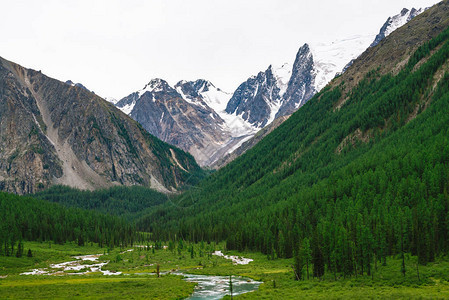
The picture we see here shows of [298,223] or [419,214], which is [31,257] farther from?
[419,214]

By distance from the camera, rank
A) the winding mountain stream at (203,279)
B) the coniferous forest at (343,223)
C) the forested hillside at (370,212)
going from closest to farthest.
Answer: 1. the winding mountain stream at (203,279)
2. the coniferous forest at (343,223)
3. the forested hillside at (370,212)

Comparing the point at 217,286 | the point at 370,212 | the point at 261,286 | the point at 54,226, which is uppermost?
the point at 370,212

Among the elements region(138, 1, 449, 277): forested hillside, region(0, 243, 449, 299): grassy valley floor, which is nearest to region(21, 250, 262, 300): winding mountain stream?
region(0, 243, 449, 299): grassy valley floor

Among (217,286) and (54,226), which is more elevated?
(54,226)

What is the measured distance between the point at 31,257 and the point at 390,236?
105m

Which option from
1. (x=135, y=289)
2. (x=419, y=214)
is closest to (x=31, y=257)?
(x=135, y=289)

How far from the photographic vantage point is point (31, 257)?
12212 cm

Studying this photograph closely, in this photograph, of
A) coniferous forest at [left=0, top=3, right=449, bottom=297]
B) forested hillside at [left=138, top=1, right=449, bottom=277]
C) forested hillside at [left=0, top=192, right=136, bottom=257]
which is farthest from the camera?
forested hillside at [left=0, top=192, right=136, bottom=257]

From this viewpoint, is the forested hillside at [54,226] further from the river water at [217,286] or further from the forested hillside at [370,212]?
the river water at [217,286]

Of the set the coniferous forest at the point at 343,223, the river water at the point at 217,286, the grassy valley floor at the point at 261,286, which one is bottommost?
the river water at the point at 217,286

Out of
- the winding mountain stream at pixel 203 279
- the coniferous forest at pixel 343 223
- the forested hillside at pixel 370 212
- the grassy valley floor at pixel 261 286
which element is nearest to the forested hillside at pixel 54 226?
the coniferous forest at pixel 343 223

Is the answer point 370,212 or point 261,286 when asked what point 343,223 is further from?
point 261,286

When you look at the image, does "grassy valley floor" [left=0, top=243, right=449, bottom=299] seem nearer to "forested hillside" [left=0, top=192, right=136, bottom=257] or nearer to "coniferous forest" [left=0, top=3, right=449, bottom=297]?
"coniferous forest" [left=0, top=3, right=449, bottom=297]

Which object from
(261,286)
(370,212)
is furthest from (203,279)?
(370,212)
